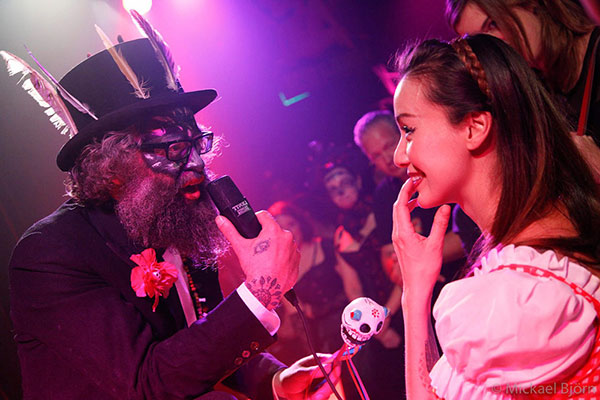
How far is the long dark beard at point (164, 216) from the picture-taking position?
177 cm

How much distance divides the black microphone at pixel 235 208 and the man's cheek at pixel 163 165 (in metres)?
0.32

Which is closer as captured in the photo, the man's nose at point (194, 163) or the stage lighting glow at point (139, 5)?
the man's nose at point (194, 163)

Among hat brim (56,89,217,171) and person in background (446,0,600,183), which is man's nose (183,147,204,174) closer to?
hat brim (56,89,217,171)

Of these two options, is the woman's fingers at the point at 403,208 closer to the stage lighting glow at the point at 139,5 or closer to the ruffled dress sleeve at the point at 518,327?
the ruffled dress sleeve at the point at 518,327

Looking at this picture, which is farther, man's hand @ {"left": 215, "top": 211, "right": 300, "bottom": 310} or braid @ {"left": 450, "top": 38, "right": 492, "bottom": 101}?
man's hand @ {"left": 215, "top": 211, "right": 300, "bottom": 310}

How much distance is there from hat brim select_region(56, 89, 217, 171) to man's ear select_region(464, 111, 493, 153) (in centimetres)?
117

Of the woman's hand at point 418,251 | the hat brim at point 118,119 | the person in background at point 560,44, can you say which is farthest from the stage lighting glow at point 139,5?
the woman's hand at point 418,251

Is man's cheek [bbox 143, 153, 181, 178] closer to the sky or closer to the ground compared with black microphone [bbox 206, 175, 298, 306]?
closer to the sky

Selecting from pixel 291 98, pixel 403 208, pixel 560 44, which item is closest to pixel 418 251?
pixel 403 208

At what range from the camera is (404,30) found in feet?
14.8

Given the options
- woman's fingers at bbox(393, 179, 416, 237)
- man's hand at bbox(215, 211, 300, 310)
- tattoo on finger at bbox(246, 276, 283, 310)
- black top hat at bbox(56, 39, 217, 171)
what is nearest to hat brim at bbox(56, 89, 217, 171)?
black top hat at bbox(56, 39, 217, 171)

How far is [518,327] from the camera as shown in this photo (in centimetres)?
99

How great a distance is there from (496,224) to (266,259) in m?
0.77

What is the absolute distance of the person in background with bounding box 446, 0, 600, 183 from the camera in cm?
183
